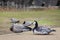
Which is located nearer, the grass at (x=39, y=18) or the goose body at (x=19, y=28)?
the goose body at (x=19, y=28)

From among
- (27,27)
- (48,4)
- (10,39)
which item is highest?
(10,39)

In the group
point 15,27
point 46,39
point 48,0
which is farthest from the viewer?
point 48,0

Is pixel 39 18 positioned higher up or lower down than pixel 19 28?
lower down

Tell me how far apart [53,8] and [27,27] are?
23.2 meters

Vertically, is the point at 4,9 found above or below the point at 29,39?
below

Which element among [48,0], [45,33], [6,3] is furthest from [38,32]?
[48,0]

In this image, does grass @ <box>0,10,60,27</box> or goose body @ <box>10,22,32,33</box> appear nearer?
goose body @ <box>10,22,32,33</box>

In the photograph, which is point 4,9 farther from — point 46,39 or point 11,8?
point 46,39

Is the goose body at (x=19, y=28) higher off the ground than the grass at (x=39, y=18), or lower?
higher

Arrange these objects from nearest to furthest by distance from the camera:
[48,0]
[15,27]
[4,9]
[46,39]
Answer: [46,39] < [15,27] < [4,9] < [48,0]

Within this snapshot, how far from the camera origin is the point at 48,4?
48281 millimetres

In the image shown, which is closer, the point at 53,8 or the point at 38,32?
the point at 38,32

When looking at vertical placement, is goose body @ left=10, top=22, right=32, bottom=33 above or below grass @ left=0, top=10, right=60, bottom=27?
above

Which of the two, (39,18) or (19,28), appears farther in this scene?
(39,18)
